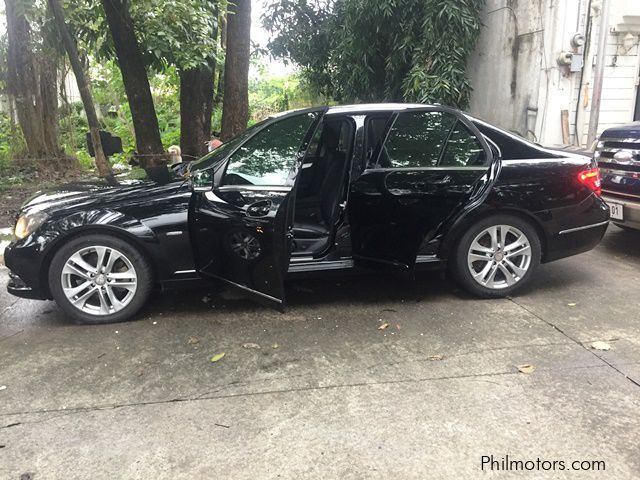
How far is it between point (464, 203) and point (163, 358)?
245 centimetres

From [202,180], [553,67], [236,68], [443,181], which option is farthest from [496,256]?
[236,68]

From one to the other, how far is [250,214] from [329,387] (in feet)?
4.31

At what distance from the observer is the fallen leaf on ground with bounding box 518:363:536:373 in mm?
3128

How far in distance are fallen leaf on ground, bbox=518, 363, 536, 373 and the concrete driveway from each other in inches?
1.6

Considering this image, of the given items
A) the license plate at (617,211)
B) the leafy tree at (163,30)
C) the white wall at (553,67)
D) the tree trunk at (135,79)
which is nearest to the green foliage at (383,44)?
the white wall at (553,67)

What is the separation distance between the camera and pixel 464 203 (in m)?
4.03

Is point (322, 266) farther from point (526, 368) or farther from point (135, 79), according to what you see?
point (135, 79)

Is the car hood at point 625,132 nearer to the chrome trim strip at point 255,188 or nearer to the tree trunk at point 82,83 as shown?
the chrome trim strip at point 255,188

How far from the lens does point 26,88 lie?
994 centimetres

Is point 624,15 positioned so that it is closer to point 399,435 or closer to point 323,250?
point 323,250

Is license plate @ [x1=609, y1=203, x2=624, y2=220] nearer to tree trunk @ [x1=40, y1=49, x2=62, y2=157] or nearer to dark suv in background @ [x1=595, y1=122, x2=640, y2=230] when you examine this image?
dark suv in background @ [x1=595, y1=122, x2=640, y2=230]

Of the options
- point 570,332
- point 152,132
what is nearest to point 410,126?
point 570,332

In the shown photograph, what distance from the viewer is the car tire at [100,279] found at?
3715mm

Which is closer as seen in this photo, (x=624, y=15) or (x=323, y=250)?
(x=323, y=250)
